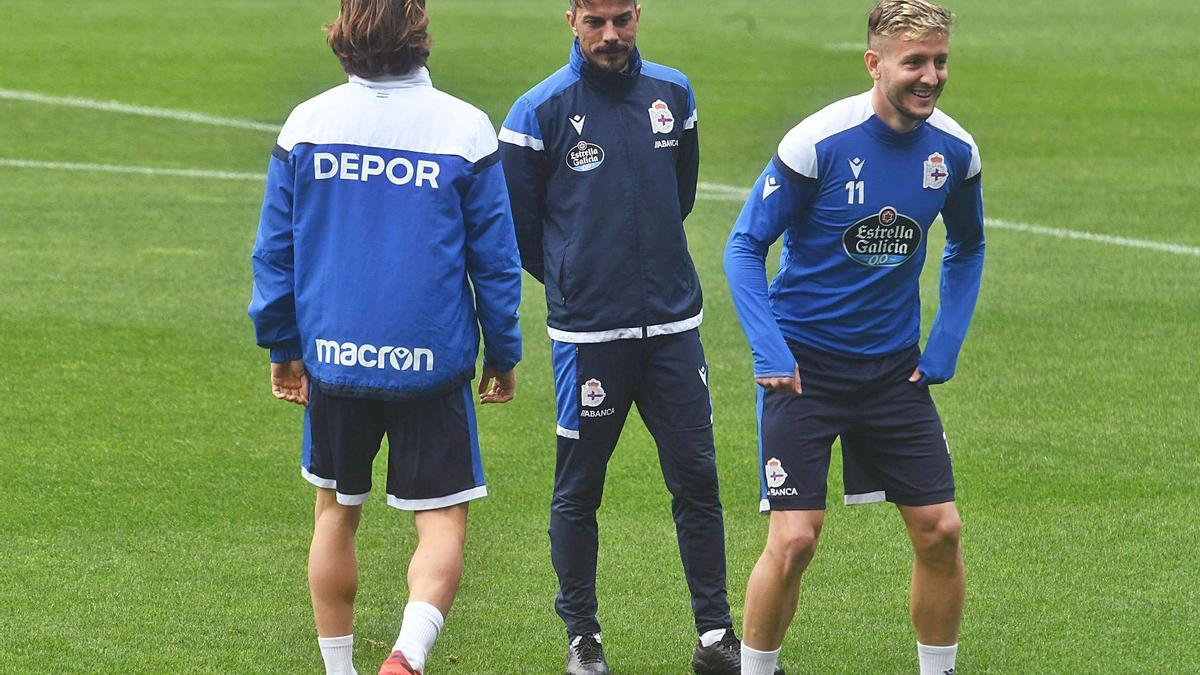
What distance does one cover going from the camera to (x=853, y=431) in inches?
210

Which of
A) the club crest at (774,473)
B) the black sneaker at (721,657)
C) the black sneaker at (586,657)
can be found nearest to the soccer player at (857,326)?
the club crest at (774,473)

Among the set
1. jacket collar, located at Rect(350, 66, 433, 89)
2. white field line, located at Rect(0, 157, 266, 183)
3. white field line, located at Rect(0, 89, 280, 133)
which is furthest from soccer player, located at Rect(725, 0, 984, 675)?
white field line, located at Rect(0, 89, 280, 133)

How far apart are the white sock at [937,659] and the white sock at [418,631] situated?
1.45m

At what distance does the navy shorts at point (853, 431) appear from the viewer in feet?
17.3

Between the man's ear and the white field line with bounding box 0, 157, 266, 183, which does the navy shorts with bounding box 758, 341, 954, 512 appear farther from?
the white field line with bounding box 0, 157, 266, 183

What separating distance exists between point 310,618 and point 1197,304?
6893 mm

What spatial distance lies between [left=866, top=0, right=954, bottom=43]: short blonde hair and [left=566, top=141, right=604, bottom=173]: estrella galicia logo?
3.13 feet

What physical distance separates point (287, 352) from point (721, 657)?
5.46ft

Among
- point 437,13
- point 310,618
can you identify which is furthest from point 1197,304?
point 437,13

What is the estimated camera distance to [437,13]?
30859mm

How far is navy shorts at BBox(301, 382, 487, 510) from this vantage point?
5.08m

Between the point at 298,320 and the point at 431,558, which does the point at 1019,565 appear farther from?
the point at 298,320

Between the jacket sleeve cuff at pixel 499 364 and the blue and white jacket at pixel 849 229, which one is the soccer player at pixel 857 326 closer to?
the blue and white jacket at pixel 849 229

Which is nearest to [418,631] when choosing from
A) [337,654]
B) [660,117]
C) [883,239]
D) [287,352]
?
[337,654]
